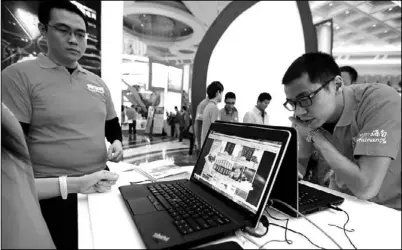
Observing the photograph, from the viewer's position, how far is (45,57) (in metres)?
1.21

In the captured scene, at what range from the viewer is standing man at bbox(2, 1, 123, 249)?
1078 mm

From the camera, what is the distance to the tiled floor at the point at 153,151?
14.8ft

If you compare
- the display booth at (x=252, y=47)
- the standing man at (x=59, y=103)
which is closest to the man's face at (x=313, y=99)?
the standing man at (x=59, y=103)

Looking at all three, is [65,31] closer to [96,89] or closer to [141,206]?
[96,89]

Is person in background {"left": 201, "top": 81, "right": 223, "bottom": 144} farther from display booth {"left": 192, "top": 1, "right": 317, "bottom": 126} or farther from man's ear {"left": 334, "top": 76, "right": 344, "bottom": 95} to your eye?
man's ear {"left": 334, "top": 76, "right": 344, "bottom": 95}

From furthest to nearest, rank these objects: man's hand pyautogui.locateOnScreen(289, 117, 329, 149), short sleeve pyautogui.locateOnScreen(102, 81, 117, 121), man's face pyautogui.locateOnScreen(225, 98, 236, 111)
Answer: man's face pyautogui.locateOnScreen(225, 98, 236, 111), short sleeve pyautogui.locateOnScreen(102, 81, 117, 121), man's hand pyautogui.locateOnScreen(289, 117, 329, 149)

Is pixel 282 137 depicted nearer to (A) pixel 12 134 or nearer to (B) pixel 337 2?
(A) pixel 12 134

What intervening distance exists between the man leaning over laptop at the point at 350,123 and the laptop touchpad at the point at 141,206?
676 mm

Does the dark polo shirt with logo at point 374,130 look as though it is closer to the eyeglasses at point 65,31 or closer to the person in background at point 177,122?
the eyeglasses at point 65,31

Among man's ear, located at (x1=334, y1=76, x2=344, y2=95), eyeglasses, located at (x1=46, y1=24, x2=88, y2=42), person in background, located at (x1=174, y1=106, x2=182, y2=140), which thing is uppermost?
eyeglasses, located at (x1=46, y1=24, x2=88, y2=42)

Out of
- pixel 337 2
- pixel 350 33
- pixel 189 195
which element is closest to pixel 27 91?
pixel 189 195

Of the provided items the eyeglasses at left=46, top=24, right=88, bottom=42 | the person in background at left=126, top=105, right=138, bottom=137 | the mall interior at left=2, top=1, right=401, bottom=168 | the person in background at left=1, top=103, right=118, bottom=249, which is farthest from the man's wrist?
the person in background at left=126, top=105, right=138, bottom=137

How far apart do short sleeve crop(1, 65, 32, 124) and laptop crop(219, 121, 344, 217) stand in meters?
1.03

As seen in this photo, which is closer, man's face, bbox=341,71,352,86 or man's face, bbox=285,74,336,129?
man's face, bbox=285,74,336,129
